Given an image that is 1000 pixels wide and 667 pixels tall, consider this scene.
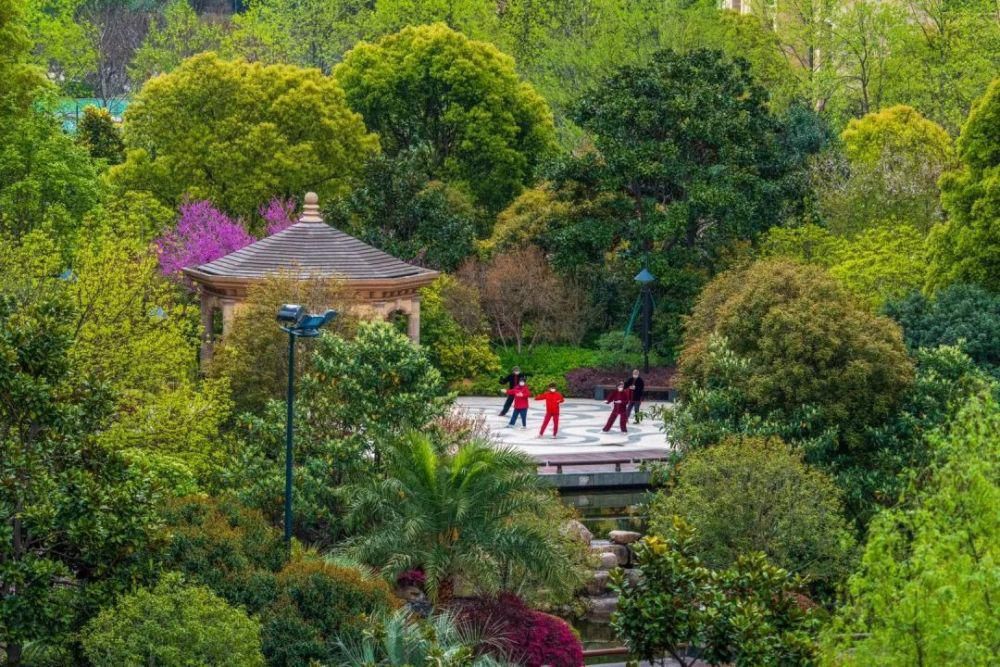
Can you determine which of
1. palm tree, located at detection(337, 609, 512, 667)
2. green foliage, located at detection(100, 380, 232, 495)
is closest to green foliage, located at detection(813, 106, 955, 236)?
green foliage, located at detection(100, 380, 232, 495)

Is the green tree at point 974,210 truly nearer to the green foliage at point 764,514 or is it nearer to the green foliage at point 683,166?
the green foliage at point 683,166

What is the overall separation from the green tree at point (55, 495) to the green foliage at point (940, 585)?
9.34m

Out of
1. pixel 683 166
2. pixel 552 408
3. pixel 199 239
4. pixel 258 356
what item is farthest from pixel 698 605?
pixel 199 239

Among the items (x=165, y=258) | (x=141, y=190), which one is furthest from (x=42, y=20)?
(x=165, y=258)

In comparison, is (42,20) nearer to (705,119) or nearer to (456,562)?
(705,119)

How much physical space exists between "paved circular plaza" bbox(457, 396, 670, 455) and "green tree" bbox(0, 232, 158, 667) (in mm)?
18500

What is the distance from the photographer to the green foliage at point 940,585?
74.2ft

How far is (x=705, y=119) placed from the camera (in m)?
55.1

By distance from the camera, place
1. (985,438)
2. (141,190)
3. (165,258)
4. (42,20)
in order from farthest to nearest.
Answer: (42,20) → (141,190) → (165,258) → (985,438)

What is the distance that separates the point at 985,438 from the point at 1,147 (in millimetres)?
29073

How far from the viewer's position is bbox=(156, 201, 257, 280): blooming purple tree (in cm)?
5384

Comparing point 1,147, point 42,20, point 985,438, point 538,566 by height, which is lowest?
point 538,566

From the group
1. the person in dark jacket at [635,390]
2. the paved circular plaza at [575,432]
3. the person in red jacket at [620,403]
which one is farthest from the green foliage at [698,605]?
the person in dark jacket at [635,390]

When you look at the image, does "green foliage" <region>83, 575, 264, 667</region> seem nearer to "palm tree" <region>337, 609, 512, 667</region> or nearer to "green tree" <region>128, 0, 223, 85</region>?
"palm tree" <region>337, 609, 512, 667</region>
